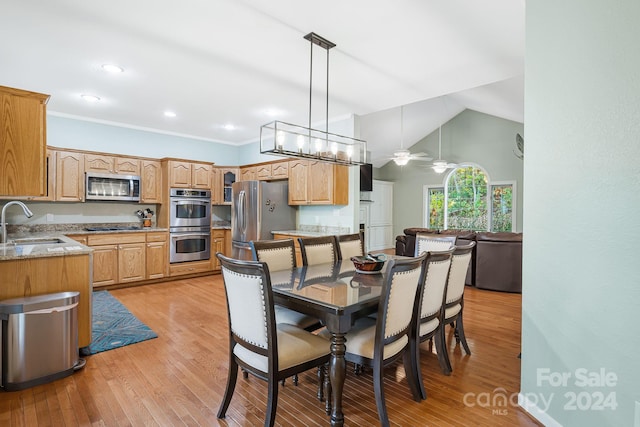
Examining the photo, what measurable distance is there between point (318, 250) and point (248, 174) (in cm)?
377

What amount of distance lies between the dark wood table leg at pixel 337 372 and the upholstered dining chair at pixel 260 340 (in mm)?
115

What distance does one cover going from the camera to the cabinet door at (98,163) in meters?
5.05

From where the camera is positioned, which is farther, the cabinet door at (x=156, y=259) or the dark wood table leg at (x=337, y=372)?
the cabinet door at (x=156, y=259)

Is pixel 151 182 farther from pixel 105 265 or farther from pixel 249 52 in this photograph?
pixel 249 52

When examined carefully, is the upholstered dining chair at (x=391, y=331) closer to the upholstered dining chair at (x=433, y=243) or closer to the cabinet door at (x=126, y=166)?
the upholstered dining chair at (x=433, y=243)

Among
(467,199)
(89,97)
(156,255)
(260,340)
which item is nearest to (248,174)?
(156,255)

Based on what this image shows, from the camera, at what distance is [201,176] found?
6000mm

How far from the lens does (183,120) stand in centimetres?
539

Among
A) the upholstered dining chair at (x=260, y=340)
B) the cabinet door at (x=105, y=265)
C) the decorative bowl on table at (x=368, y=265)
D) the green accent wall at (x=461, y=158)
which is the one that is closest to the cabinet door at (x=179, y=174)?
the cabinet door at (x=105, y=265)

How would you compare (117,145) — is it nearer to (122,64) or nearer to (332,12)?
(122,64)

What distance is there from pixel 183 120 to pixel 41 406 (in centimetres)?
436

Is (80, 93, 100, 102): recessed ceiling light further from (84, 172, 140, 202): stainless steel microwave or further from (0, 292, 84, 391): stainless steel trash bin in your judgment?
(0, 292, 84, 391): stainless steel trash bin

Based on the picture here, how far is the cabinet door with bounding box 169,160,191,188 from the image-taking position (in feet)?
18.5

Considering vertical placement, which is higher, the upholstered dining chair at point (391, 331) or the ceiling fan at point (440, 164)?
the ceiling fan at point (440, 164)
